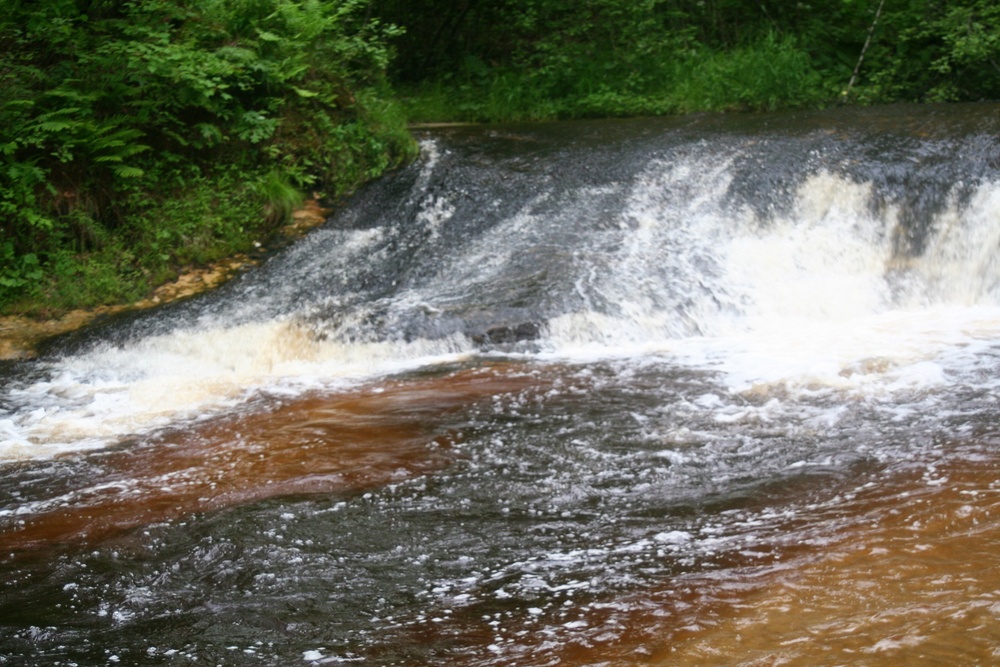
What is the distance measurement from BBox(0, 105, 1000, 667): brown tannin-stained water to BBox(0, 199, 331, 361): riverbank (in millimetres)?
281

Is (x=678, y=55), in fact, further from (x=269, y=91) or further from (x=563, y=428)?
(x=563, y=428)

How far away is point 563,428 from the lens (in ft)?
19.7

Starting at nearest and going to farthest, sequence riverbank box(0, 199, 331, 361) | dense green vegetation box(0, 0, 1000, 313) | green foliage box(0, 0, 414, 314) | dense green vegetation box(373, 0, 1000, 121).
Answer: riverbank box(0, 199, 331, 361)
green foliage box(0, 0, 414, 314)
dense green vegetation box(0, 0, 1000, 313)
dense green vegetation box(373, 0, 1000, 121)

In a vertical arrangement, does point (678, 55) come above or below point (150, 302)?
above

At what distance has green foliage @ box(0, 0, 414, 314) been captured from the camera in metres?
9.50

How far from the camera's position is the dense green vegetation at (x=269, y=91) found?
31.7 feet

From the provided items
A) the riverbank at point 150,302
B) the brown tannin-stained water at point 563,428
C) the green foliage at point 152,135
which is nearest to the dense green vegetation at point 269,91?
the green foliage at point 152,135

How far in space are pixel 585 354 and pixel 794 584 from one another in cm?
410

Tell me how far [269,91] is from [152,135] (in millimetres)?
1438

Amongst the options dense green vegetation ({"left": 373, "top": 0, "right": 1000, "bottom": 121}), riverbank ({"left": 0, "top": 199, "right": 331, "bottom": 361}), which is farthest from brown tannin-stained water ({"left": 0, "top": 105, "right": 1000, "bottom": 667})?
dense green vegetation ({"left": 373, "top": 0, "right": 1000, "bottom": 121})

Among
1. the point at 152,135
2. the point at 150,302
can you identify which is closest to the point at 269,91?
the point at 152,135

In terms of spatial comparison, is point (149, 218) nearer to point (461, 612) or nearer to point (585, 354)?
point (585, 354)

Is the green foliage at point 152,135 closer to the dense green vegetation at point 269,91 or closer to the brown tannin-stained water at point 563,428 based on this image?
the dense green vegetation at point 269,91

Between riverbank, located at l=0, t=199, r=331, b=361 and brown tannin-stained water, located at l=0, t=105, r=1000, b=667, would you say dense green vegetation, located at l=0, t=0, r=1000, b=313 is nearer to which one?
riverbank, located at l=0, t=199, r=331, b=361
